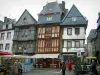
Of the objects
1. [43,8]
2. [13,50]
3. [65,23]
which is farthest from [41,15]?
[13,50]

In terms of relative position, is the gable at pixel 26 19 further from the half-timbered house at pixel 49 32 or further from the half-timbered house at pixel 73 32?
the half-timbered house at pixel 73 32

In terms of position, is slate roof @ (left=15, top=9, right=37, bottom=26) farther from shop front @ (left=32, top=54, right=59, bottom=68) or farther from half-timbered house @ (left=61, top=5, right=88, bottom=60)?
shop front @ (left=32, top=54, right=59, bottom=68)

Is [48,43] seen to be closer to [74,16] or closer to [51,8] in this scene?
[74,16]

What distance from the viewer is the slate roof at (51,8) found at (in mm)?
46031

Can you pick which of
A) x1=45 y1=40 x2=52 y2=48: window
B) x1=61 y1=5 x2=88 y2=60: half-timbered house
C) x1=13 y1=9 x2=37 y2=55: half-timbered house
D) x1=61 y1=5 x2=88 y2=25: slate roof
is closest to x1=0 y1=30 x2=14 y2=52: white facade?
x1=13 y1=9 x2=37 y2=55: half-timbered house

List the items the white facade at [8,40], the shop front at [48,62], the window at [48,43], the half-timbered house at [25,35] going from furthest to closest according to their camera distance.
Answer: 1. the white facade at [8,40]
2. the half-timbered house at [25,35]
3. the window at [48,43]
4. the shop front at [48,62]

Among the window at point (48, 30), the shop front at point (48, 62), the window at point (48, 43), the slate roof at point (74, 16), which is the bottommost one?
the shop front at point (48, 62)

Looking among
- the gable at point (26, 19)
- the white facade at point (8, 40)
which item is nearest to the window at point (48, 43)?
the gable at point (26, 19)

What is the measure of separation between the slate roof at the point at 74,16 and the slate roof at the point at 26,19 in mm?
7278

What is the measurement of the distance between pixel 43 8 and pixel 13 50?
11.8 metres

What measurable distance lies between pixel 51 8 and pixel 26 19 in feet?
20.7

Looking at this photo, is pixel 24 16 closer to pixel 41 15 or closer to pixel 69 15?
pixel 41 15

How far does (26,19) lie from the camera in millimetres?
48094

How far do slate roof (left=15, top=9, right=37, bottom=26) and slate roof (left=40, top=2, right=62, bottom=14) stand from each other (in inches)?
108
